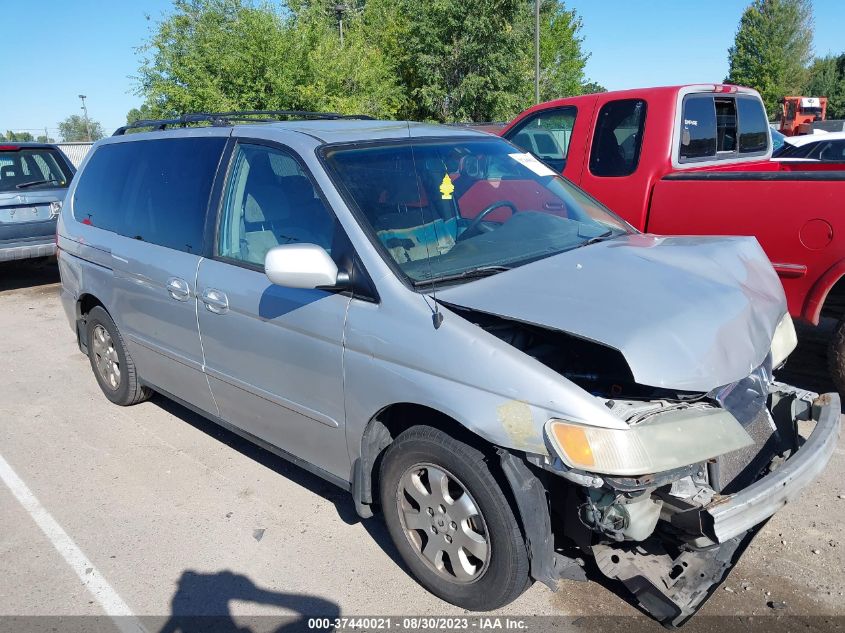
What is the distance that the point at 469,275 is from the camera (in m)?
3.04

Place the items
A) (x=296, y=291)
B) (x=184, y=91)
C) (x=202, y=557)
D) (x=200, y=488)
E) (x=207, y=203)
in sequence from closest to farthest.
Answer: (x=296, y=291) < (x=202, y=557) < (x=207, y=203) < (x=200, y=488) < (x=184, y=91)

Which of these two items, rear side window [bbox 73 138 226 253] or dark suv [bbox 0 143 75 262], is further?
dark suv [bbox 0 143 75 262]

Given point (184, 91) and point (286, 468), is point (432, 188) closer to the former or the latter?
point (286, 468)

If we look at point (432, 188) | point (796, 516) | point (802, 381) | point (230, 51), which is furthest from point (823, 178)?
point (230, 51)

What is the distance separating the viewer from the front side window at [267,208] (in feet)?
10.9

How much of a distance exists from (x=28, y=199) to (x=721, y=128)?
8213mm

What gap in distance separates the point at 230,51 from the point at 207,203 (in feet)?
44.7

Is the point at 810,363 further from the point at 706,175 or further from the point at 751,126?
the point at 751,126

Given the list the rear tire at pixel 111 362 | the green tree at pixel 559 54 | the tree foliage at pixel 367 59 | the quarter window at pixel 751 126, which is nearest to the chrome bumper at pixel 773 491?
the quarter window at pixel 751 126

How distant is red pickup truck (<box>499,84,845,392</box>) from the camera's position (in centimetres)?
433

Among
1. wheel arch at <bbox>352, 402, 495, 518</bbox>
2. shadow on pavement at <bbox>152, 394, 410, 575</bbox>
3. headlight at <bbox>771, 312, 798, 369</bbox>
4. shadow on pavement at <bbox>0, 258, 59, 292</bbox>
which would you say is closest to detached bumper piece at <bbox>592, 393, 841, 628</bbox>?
headlight at <bbox>771, 312, 798, 369</bbox>

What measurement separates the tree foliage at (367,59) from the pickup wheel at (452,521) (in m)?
14.5

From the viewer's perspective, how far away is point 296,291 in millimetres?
3232

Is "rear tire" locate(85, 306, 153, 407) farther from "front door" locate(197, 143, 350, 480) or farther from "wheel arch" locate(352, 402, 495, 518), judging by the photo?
"wheel arch" locate(352, 402, 495, 518)
